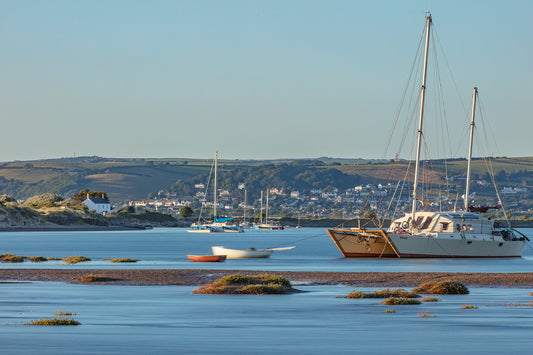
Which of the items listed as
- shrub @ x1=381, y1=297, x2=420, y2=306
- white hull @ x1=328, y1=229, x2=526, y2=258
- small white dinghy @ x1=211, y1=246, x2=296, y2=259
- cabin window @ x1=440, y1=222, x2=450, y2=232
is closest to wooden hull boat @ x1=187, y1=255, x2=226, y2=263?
small white dinghy @ x1=211, y1=246, x2=296, y2=259

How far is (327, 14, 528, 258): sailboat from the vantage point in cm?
7844

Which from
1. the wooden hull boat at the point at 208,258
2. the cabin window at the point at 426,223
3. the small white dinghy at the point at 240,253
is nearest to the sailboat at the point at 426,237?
the cabin window at the point at 426,223

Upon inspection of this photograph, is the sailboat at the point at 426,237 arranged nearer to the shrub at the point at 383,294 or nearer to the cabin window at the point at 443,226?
the cabin window at the point at 443,226

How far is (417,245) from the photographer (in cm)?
7812

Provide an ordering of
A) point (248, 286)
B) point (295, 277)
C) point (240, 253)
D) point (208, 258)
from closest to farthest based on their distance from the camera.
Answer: point (248, 286) → point (295, 277) → point (208, 258) → point (240, 253)

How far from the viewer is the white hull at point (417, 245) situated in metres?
78.2

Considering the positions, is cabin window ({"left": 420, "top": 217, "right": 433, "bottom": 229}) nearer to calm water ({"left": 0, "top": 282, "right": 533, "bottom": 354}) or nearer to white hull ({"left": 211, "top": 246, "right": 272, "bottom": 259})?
white hull ({"left": 211, "top": 246, "right": 272, "bottom": 259})

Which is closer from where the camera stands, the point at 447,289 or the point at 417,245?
the point at 447,289

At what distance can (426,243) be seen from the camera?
257ft

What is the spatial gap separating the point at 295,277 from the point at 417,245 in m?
24.0

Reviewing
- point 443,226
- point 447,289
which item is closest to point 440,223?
point 443,226

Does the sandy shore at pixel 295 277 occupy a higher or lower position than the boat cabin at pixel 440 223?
lower

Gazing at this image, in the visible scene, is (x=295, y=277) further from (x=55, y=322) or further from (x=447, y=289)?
(x=55, y=322)

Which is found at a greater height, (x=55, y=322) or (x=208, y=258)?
(x=55, y=322)
